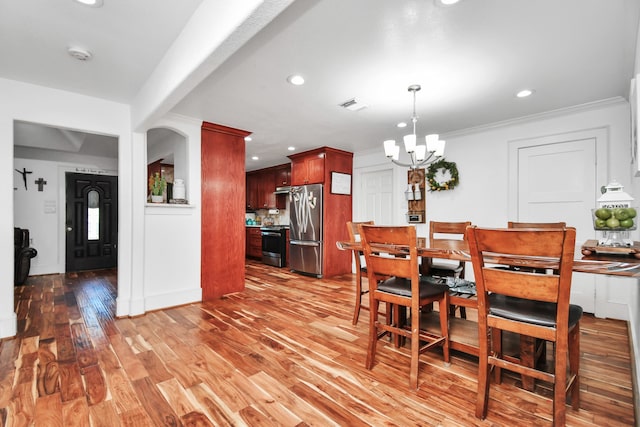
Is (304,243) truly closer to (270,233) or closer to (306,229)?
(306,229)

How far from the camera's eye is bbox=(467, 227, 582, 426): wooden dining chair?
4.19 ft

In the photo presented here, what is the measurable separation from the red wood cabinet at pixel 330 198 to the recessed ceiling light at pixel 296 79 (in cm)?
247

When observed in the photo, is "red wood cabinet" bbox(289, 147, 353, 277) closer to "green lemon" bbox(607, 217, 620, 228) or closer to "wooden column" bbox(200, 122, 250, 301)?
"wooden column" bbox(200, 122, 250, 301)

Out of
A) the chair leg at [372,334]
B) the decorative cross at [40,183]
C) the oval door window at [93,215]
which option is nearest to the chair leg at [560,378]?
the chair leg at [372,334]

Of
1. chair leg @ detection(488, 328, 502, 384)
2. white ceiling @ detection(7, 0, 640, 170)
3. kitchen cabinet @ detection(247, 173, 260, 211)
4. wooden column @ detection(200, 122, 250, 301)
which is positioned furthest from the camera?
kitchen cabinet @ detection(247, 173, 260, 211)

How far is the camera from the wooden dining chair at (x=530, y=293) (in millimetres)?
1277

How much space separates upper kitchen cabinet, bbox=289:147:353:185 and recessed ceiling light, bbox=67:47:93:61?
340 cm

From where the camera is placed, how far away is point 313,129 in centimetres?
407

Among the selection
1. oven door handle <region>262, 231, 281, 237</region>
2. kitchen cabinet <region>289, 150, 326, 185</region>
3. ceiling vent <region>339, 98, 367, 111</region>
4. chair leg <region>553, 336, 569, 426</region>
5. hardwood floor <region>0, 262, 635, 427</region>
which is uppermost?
ceiling vent <region>339, 98, 367, 111</region>

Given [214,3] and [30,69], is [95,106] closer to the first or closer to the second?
[30,69]

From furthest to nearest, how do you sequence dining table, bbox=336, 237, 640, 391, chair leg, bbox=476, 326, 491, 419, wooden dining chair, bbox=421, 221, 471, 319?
wooden dining chair, bbox=421, 221, 471, 319, chair leg, bbox=476, 326, 491, 419, dining table, bbox=336, 237, 640, 391

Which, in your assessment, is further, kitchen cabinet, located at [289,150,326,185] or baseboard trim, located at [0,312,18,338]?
kitchen cabinet, located at [289,150,326,185]

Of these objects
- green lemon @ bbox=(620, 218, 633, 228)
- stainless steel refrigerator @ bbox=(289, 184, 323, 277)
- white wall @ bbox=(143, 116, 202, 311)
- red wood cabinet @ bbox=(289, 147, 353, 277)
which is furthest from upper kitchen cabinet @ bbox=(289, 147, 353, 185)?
green lemon @ bbox=(620, 218, 633, 228)

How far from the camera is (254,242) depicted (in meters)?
6.99
